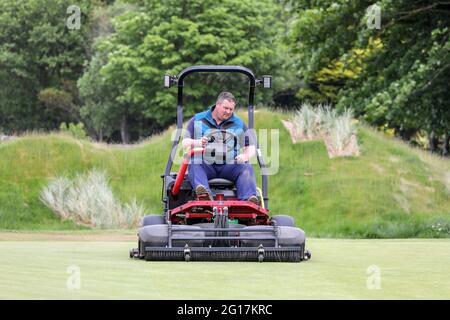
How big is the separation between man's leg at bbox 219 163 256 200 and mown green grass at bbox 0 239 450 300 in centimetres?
112

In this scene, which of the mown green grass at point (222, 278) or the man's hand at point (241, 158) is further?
the man's hand at point (241, 158)

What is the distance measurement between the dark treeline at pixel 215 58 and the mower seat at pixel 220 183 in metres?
20.2

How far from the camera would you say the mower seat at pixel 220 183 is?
13.1 metres

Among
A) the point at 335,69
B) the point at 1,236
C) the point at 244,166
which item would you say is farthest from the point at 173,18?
the point at 244,166

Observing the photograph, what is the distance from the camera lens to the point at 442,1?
35.8 m

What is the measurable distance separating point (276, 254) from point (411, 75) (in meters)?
22.3

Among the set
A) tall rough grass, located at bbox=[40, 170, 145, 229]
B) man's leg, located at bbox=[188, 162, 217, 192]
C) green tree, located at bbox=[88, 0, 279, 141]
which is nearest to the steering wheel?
man's leg, located at bbox=[188, 162, 217, 192]

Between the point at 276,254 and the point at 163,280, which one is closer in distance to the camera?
the point at 163,280

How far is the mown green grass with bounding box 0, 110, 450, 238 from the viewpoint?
2883 centimetres

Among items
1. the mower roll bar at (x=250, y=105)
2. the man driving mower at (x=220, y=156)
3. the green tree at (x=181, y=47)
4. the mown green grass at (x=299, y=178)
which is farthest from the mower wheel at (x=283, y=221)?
the green tree at (x=181, y=47)

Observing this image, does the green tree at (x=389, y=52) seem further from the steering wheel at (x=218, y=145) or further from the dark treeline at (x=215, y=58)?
the steering wheel at (x=218, y=145)

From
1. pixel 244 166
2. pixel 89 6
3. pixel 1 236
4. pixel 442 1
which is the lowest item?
pixel 1 236

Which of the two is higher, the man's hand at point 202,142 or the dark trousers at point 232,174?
the man's hand at point 202,142
